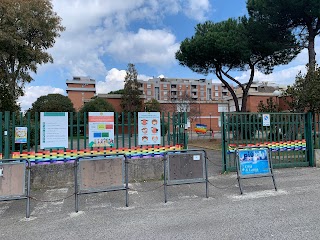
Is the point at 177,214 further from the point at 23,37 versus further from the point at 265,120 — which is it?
the point at 23,37

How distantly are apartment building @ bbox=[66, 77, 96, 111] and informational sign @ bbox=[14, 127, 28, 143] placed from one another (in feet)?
244

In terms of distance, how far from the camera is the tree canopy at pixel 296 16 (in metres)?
13.7

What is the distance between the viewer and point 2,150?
6.75m

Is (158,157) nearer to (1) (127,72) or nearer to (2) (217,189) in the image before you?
(2) (217,189)

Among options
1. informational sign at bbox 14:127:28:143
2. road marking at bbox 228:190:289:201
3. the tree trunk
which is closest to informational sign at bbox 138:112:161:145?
road marking at bbox 228:190:289:201

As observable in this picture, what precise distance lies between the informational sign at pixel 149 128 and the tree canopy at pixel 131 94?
42.3 meters

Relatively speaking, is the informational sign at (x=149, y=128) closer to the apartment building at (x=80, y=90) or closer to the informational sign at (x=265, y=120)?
the informational sign at (x=265, y=120)

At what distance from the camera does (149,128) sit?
7.79 meters

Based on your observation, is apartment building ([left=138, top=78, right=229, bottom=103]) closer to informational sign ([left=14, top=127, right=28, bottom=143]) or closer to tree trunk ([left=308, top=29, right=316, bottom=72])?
tree trunk ([left=308, top=29, right=316, bottom=72])

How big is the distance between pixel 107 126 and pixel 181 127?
2.21 m

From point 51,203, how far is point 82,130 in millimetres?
2191

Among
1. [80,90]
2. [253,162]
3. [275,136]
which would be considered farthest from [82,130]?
[80,90]

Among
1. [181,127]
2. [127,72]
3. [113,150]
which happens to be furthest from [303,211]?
[127,72]

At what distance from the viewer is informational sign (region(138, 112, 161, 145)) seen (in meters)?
7.72
